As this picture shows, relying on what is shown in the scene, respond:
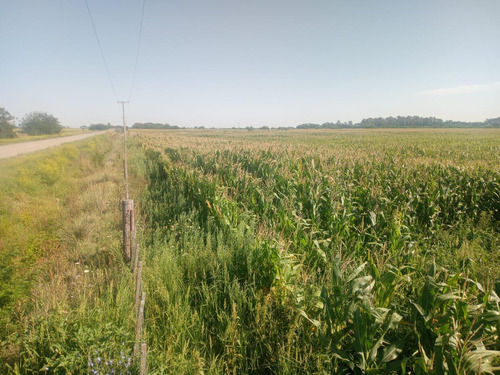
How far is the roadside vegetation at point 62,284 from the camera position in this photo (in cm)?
226

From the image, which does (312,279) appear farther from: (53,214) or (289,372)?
(53,214)

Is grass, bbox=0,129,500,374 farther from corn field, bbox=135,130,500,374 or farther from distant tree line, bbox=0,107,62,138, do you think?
distant tree line, bbox=0,107,62,138

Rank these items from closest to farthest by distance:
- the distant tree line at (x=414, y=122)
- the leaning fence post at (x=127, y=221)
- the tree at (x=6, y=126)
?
the leaning fence post at (x=127, y=221) → the tree at (x=6, y=126) → the distant tree line at (x=414, y=122)

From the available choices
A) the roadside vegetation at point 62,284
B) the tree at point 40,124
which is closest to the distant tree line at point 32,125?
the tree at point 40,124

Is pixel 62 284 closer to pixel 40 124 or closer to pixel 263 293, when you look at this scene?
pixel 263 293

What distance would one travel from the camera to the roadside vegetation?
2260mm

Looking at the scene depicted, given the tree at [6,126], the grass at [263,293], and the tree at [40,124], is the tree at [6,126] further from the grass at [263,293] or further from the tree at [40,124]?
the grass at [263,293]

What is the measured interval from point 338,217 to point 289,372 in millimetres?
3359

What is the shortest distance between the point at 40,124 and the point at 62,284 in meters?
65.5

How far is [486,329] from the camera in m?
1.87

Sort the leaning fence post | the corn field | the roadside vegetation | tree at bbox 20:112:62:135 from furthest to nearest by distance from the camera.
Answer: tree at bbox 20:112:62:135, the leaning fence post, the roadside vegetation, the corn field

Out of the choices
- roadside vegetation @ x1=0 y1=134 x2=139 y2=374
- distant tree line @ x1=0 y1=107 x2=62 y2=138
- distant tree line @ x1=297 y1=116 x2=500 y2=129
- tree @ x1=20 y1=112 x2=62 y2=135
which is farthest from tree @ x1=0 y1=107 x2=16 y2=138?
distant tree line @ x1=297 y1=116 x2=500 y2=129

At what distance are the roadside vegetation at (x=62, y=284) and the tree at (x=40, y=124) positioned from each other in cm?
4939

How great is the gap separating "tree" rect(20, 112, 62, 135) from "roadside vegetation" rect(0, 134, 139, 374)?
4939cm
